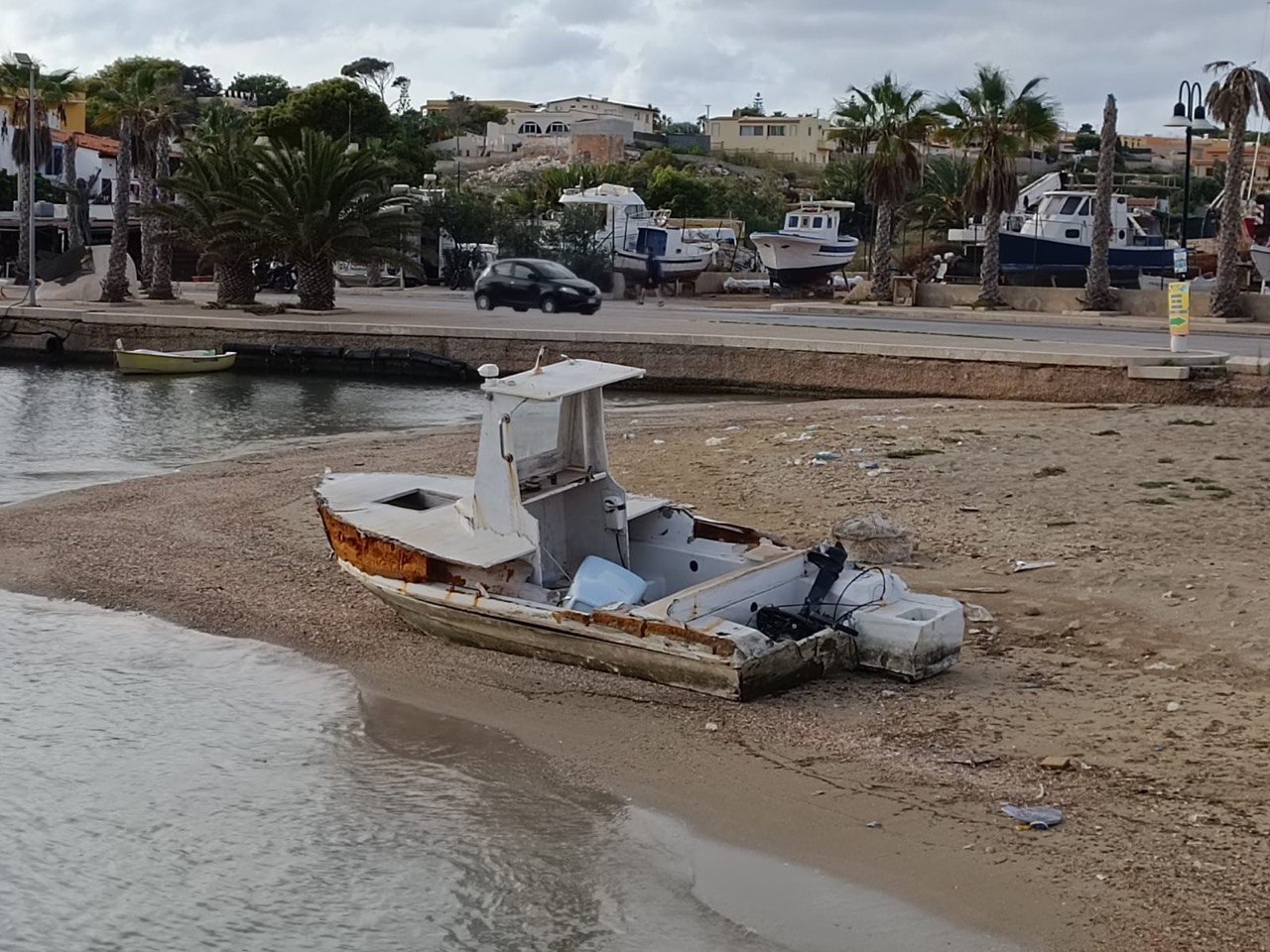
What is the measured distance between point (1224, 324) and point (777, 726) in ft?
95.3

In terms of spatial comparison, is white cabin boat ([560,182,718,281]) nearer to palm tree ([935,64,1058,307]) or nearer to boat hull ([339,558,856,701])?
palm tree ([935,64,1058,307])

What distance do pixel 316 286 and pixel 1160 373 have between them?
2417 centimetres

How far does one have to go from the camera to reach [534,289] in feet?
135

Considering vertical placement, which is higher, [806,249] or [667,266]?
[806,249]

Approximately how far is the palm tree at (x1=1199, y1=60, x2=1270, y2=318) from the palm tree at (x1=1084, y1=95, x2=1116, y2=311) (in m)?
2.99

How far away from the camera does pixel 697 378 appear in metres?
31.1

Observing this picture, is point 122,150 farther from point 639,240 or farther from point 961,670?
point 961,670

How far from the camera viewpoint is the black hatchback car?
4022cm

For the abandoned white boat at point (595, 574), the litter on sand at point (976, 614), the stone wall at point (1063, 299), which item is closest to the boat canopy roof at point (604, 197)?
the stone wall at point (1063, 299)

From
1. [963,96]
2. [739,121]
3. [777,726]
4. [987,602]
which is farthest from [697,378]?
[739,121]

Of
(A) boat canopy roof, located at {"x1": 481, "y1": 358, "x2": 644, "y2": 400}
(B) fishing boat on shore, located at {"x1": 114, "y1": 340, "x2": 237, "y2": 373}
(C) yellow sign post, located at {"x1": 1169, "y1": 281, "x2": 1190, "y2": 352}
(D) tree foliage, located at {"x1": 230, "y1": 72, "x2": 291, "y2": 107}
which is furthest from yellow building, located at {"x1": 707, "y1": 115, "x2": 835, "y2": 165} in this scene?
(A) boat canopy roof, located at {"x1": 481, "y1": 358, "x2": 644, "y2": 400}

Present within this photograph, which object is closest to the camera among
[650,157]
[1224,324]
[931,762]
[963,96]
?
[931,762]

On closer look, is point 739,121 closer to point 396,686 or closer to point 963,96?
point 963,96

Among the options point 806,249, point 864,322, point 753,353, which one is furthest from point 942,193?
point 753,353
